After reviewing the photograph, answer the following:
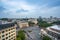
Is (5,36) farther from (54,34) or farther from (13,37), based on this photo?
(54,34)

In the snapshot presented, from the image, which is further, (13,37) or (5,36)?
(13,37)

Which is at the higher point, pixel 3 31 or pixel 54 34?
pixel 3 31

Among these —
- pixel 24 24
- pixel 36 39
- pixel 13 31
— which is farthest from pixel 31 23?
pixel 13 31

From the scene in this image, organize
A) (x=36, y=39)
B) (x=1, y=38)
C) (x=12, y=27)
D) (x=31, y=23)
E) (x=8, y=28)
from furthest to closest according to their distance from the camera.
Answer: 1. (x=31, y=23)
2. (x=36, y=39)
3. (x=12, y=27)
4. (x=8, y=28)
5. (x=1, y=38)

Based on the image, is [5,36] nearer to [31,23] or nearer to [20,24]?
[20,24]

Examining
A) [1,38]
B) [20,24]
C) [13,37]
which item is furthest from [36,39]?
[20,24]

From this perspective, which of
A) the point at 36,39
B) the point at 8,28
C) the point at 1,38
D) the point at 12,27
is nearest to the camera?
the point at 1,38

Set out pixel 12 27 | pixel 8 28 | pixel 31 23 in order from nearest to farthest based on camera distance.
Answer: pixel 8 28 < pixel 12 27 < pixel 31 23

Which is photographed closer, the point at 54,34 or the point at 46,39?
the point at 46,39

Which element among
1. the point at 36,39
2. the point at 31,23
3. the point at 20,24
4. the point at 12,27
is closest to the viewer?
the point at 12,27
